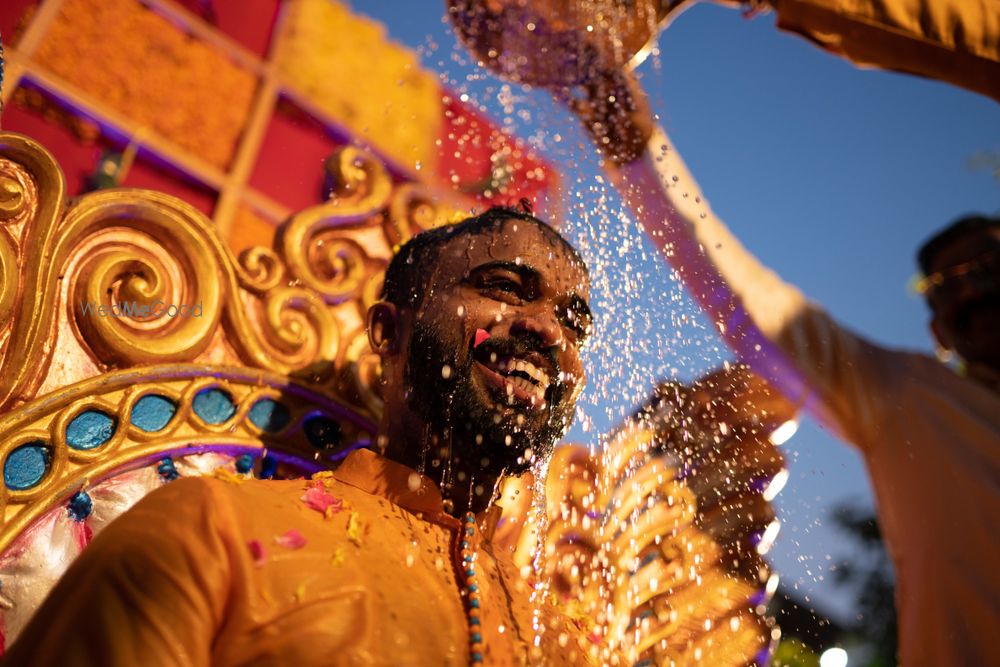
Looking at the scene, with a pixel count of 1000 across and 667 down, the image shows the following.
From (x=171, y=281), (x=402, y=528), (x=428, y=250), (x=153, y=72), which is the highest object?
(x=153, y=72)

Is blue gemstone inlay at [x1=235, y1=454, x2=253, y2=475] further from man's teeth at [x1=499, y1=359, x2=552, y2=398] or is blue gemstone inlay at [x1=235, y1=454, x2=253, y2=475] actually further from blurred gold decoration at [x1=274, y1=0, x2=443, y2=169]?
blurred gold decoration at [x1=274, y1=0, x2=443, y2=169]

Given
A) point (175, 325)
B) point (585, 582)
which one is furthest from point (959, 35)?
point (175, 325)

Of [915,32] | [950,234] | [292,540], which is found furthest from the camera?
[950,234]

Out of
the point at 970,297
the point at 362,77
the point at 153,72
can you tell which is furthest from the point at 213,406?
the point at 970,297

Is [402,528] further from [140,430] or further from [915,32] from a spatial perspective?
[915,32]

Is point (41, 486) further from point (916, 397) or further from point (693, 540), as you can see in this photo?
point (916, 397)

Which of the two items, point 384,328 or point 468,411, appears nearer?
point 468,411

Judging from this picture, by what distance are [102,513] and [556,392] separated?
1.30m

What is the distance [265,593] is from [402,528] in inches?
18.0

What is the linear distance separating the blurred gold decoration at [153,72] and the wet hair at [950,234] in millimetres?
2943

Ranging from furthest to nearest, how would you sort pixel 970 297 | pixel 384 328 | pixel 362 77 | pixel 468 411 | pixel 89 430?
pixel 362 77 < pixel 970 297 < pixel 384 328 < pixel 89 430 < pixel 468 411

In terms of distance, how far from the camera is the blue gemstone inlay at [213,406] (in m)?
2.22

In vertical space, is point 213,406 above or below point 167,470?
above

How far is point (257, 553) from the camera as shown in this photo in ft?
4.44
